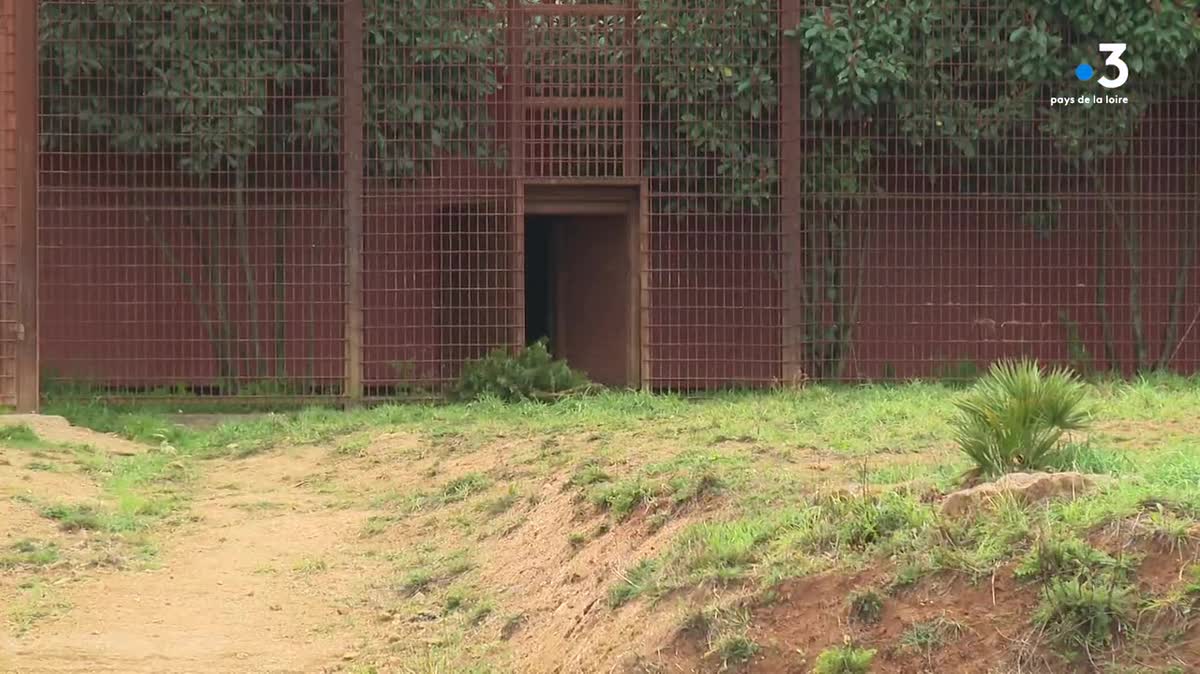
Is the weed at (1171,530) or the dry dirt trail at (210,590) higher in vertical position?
the weed at (1171,530)

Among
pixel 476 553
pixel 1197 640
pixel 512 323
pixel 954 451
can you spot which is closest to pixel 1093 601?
pixel 1197 640

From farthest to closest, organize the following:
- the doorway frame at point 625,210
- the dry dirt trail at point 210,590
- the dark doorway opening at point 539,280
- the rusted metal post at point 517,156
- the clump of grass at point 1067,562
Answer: the dark doorway opening at point 539,280, the doorway frame at point 625,210, the rusted metal post at point 517,156, the dry dirt trail at point 210,590, the clump of grass at point 1067,562

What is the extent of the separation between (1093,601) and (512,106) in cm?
880

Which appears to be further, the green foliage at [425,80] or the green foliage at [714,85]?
the green foliage at [714,85]

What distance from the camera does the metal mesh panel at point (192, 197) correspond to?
13062mm

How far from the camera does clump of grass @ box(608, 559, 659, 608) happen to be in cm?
640

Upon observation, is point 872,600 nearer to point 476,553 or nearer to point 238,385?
point 476,553

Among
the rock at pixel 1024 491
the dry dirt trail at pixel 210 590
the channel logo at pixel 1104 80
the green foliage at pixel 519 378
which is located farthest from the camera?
the channel logo at pixel 1104 80

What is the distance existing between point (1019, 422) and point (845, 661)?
1635 mm

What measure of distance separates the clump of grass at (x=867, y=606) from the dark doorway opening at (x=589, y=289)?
8.05 m

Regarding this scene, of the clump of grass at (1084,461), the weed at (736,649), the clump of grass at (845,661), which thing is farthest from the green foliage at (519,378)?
the clump of grass at (845,661)

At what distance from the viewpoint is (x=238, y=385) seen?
13266 mm

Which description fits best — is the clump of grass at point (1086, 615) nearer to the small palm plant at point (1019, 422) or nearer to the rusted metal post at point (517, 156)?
the small palm plant at point (1019, 422)

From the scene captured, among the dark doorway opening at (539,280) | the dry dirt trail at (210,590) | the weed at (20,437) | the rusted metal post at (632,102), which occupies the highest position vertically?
the rusted metal post at (632,102)
